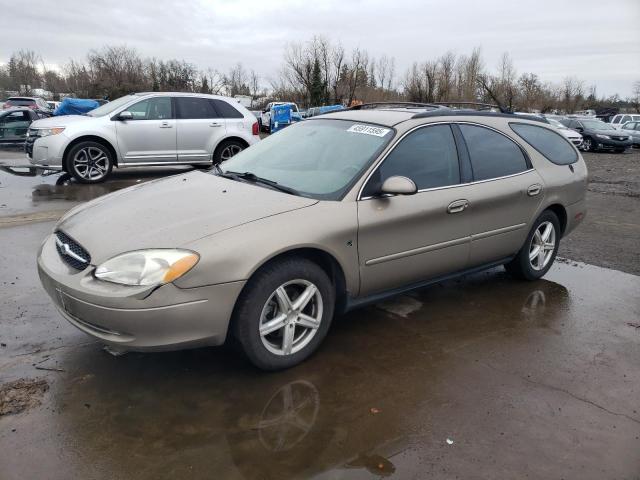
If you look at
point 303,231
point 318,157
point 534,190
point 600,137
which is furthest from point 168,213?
point 600,137

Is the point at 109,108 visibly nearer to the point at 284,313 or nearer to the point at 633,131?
the point at 284,313

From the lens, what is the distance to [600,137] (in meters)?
22.2

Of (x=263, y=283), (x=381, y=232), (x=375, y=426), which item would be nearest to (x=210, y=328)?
(x=263, y=283)

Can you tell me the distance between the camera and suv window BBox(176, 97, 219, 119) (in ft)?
34.1

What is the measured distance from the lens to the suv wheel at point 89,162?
9.65 m

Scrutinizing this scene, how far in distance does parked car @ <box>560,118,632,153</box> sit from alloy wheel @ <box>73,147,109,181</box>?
66.5 feet

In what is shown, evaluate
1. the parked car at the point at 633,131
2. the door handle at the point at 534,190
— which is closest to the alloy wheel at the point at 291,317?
the door handle at the point at 534,190

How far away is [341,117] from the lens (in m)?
4.40

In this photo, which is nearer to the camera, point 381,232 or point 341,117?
point 381,232

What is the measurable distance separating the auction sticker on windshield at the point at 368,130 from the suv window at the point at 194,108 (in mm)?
7090

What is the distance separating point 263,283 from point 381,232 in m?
0.97

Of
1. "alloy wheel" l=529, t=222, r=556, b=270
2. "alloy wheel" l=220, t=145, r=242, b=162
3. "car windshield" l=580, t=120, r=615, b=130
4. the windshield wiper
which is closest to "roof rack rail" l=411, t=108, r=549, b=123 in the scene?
"alloy wheel" l=529, t=222, r=556, b=270

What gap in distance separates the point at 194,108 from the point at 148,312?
850cm

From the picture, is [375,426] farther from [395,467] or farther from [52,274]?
[52,274]
